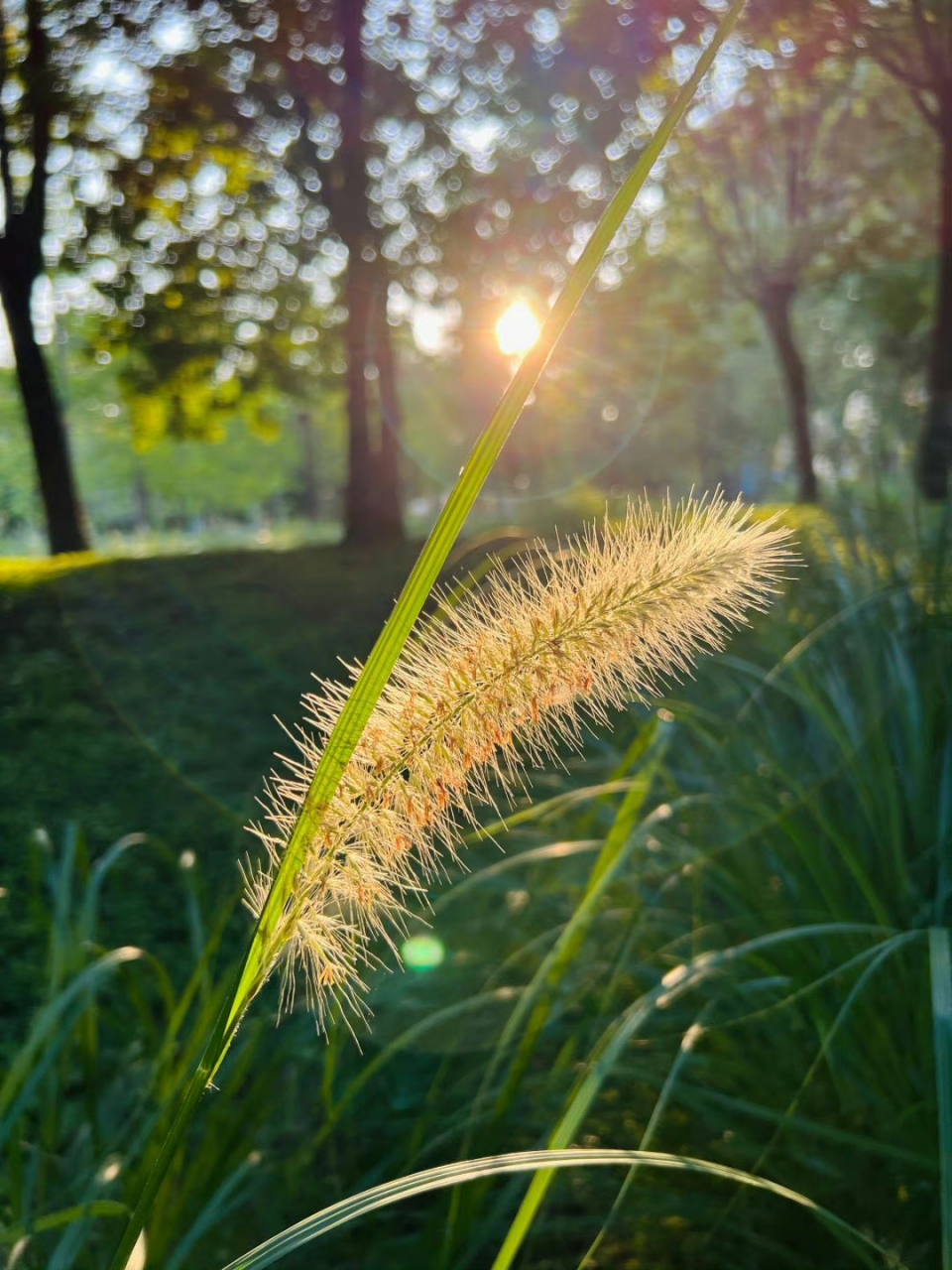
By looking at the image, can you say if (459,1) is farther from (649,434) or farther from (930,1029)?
(649,434)

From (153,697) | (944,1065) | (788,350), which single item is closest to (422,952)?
(944,1065)

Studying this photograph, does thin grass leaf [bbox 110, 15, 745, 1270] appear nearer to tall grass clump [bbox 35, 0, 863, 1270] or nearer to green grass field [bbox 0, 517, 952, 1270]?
tall grass clump [bbox 35, 0, 863, 1270]

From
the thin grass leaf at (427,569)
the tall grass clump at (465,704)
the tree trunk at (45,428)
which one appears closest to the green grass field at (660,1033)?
the tall grass clump at (465,704)

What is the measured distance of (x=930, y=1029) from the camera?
1818mm

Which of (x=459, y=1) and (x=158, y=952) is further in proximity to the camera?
(x=459, y=1)

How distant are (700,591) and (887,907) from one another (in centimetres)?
154

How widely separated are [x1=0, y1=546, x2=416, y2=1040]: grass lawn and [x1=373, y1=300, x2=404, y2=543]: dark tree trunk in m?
2.54

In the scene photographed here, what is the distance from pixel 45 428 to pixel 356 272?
11.3 ft

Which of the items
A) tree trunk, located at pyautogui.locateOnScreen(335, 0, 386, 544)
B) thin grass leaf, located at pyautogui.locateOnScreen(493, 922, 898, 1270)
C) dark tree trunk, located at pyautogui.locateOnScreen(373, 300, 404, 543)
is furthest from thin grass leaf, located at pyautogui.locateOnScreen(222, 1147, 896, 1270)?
dark tree trunk, located at pyautogui.locateOnScreen(373, 300, 404, 543)

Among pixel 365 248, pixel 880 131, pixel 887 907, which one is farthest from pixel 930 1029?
pixel 880 131

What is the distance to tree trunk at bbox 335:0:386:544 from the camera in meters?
9.85

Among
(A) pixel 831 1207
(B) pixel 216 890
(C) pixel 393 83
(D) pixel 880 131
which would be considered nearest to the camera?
(A) pixel 831 1207

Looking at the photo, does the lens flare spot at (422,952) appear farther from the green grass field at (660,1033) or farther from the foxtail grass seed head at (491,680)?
the foxtail grass seed head at (491,680)

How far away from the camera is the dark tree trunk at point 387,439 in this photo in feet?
38.3
